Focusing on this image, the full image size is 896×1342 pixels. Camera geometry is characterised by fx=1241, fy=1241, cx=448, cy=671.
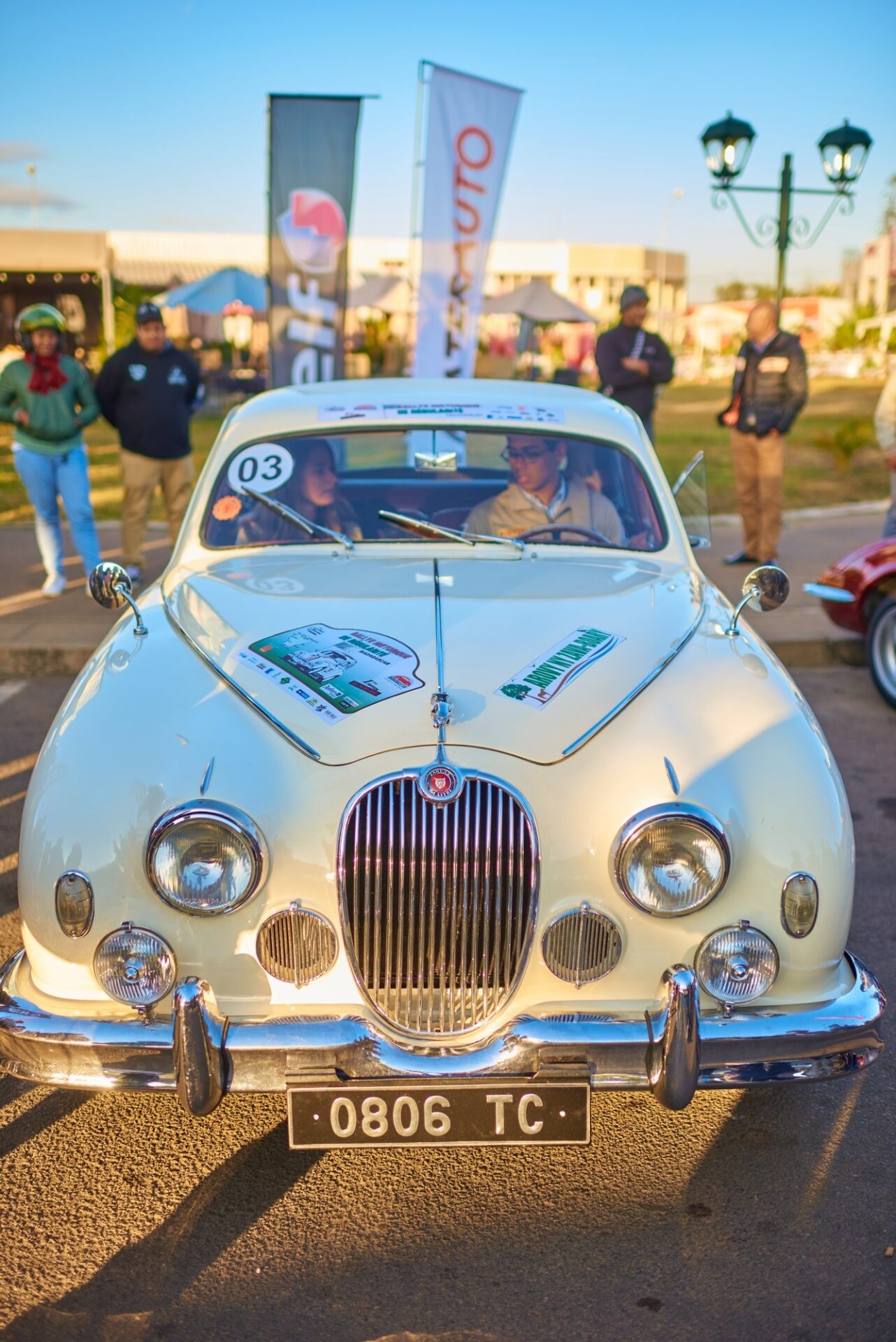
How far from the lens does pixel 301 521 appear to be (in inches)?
158

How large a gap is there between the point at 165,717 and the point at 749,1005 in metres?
1.43

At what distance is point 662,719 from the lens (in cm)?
283

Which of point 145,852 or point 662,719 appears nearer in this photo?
point 145,852

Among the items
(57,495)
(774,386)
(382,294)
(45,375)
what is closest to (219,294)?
(382,294)

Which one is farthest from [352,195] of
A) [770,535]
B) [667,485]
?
[667,485]

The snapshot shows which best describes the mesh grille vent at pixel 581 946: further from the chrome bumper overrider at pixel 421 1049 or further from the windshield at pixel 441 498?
the windshield at pixel 441 498

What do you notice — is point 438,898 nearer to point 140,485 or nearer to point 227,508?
point 227,508

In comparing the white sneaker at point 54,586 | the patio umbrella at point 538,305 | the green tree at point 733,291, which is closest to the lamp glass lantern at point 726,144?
the white sneaker at point 54,586

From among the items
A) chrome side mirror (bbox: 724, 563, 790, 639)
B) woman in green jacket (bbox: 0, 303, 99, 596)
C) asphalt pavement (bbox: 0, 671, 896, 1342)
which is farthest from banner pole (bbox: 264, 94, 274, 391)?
asphalt pavement (bbox: 0, 671, 896, 1342)

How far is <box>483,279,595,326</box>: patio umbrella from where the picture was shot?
26828 mm

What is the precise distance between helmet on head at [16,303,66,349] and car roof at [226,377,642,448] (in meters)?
3.91

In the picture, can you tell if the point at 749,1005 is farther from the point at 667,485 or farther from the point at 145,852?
the point at 667,485

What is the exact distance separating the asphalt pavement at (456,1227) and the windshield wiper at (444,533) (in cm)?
173

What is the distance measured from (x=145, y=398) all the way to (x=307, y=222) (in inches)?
101
